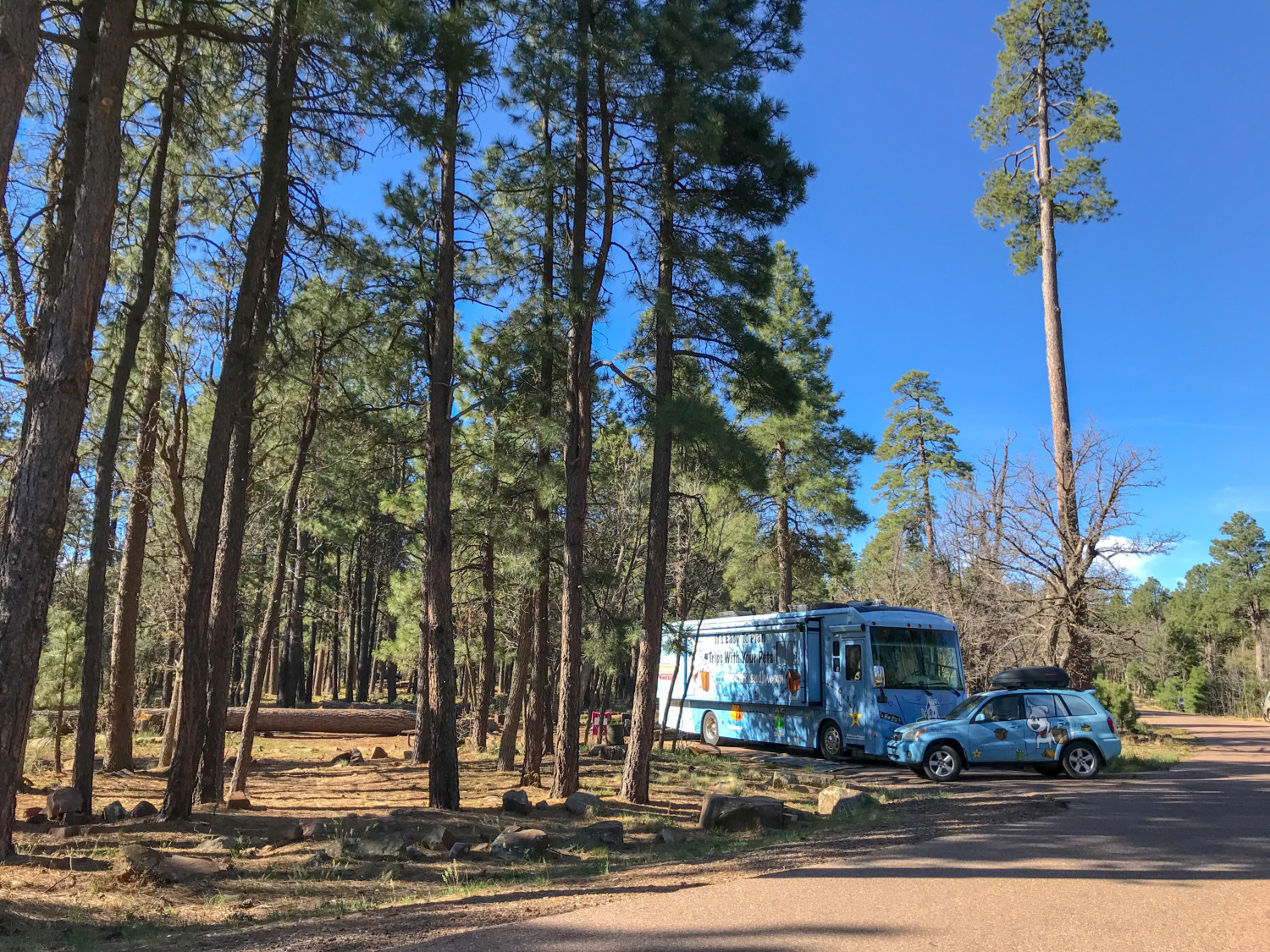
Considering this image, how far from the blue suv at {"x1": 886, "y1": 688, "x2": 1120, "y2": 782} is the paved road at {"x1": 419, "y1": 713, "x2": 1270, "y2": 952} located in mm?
5857

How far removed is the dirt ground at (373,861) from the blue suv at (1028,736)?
64 centimetres

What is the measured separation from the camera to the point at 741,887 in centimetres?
628

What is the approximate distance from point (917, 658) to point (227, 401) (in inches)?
565

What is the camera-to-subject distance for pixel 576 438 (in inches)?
514

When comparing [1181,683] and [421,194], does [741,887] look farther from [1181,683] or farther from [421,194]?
[1181,683]

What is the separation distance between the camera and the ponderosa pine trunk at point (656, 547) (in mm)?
12742

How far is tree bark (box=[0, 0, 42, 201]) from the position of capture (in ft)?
23.3

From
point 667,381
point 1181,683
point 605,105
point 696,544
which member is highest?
point 605,105

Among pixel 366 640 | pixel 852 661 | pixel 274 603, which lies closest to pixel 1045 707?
pixel 852 661

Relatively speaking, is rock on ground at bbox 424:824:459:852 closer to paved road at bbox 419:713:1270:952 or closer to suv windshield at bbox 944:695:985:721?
paved road at bbox 419:713:1270:952

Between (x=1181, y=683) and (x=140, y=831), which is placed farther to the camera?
(x=1181, y=683)

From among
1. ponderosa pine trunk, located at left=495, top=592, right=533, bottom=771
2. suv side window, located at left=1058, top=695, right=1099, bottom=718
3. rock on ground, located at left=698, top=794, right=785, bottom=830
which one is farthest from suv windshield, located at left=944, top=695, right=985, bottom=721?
ponderosa pine trunk, located at left=495, top=592, right=533, bottom=771

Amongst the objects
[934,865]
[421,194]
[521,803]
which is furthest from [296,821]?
[421,194]

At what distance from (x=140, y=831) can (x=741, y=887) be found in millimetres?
7254
